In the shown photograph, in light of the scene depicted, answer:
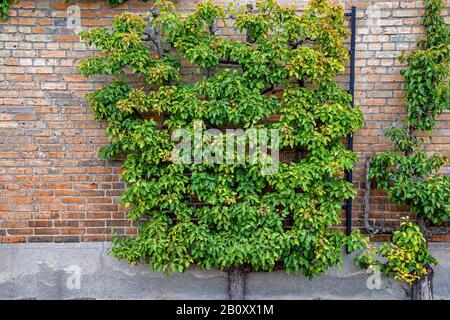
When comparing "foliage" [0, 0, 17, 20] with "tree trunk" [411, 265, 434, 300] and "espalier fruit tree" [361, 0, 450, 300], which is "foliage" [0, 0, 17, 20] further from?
"tree trunk" [411, 265, 434, 300]

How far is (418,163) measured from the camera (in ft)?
11.8

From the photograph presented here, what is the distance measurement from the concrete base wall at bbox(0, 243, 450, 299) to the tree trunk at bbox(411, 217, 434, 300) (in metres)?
0.12

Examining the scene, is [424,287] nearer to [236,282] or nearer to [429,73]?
[236,282]

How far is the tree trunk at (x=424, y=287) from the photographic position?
12.3 ft

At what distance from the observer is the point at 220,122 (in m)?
3.52

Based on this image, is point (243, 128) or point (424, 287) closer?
point (243, 128)

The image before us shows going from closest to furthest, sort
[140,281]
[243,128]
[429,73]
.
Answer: [429,73]
[243,128]
[140,281]

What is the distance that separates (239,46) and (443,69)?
1671 millimetres

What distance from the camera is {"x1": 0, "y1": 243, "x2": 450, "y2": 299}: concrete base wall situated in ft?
12.8

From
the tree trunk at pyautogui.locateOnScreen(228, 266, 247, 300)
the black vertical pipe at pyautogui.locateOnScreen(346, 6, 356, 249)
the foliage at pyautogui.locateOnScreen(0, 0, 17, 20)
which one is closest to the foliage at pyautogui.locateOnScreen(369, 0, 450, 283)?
the black vertical pipe at pyautogui.locateOnScreen(346, 6, 356, 249)

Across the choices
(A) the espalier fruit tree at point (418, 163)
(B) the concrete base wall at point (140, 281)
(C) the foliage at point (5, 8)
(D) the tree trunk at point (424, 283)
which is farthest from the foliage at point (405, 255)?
(C) the foliage at point (5, 8)

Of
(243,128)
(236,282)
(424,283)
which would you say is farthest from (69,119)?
(424,283)

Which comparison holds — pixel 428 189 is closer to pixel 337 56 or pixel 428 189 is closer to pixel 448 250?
pixel 448 250

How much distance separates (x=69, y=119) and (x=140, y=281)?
1603 mm
